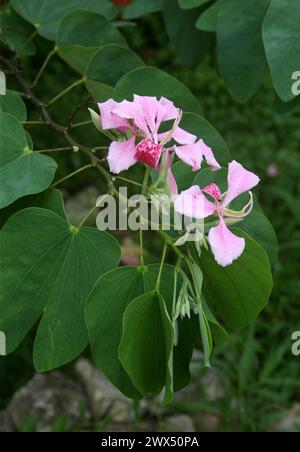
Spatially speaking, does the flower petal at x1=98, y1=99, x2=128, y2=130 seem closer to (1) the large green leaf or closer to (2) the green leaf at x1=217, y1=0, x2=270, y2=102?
(1) the large green leaf

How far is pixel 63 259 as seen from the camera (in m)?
1.02

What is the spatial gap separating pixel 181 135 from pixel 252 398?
1.55 m

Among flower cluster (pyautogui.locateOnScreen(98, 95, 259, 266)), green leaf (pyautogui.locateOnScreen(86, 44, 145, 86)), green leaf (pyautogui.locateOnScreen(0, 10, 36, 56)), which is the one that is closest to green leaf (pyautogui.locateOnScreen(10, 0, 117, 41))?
green leaf (pyautogui.locateOnScreen(0, 10, 36, 56))

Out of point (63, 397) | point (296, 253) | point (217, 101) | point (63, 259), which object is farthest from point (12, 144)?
point (217, 101)

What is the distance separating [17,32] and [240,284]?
709 millimetres

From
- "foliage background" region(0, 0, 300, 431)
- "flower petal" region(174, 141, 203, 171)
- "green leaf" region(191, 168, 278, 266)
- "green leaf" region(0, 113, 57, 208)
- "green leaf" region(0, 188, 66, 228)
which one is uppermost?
"flower petal" region(174, 141, 203, 171)

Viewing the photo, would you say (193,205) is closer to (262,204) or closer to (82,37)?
(82,37)

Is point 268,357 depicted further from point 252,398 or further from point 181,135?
point 181,135

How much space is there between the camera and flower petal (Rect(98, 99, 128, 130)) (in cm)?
93

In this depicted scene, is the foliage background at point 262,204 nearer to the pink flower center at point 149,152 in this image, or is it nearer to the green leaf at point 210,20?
the green leaf at point 210,20

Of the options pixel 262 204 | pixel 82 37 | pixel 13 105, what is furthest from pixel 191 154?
pixel 262 204

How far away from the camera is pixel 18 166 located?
1021 millimetres

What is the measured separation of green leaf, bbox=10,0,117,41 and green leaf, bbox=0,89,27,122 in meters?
0.26

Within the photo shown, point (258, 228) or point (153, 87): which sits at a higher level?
point (153, 87)
